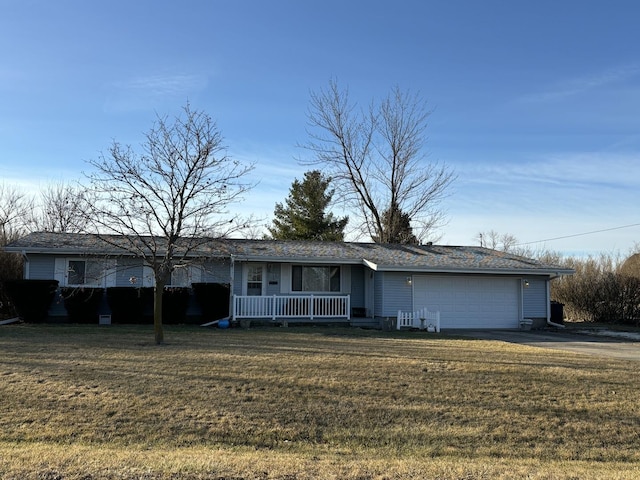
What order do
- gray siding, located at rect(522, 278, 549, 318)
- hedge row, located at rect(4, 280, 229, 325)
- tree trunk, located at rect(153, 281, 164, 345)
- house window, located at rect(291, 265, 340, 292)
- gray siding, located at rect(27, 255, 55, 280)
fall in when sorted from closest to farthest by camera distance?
1. tree trunk, located at rect(153, 281, 164, 345)
2. hedge row, located at rect(4, 280, 229, 325)
3. gray siding, located at rect(27, 255, 55, 280)
4. house window, located at rect(291, 265, 340, 292)
5. gray siding, located at rect(522, 278, 549, 318)

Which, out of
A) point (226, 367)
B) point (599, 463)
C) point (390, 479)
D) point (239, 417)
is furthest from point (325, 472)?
point (226, 367)

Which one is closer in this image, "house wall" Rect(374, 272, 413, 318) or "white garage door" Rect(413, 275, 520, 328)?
"house wall" Rect(374, 272, 413, 318)

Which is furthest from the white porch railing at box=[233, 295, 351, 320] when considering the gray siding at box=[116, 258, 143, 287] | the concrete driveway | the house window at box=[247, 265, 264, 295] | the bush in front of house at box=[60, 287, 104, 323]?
the bush in front of house at box=[60, 287, 104, 323]

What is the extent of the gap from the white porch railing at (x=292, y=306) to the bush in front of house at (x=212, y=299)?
82 centimetres

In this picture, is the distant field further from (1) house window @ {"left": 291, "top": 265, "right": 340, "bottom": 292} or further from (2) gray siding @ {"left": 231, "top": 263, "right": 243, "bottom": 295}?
(1) house window @ {"left": 291, "top": 265, "right": 340, "bottom": 292}

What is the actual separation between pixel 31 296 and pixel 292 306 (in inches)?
325

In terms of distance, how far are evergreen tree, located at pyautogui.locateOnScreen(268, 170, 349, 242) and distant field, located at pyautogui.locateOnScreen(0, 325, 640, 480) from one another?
2706 cm

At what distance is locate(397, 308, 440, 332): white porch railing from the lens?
60.5 ft

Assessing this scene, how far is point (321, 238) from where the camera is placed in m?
38.8

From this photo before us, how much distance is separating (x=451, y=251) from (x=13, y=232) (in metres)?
22.2

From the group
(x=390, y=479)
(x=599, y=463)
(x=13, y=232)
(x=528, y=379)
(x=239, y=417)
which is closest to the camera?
(x=390, y=479)

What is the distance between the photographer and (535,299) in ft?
67.9

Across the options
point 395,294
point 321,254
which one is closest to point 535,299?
point 395,294

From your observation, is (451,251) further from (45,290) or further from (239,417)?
(239,417)
